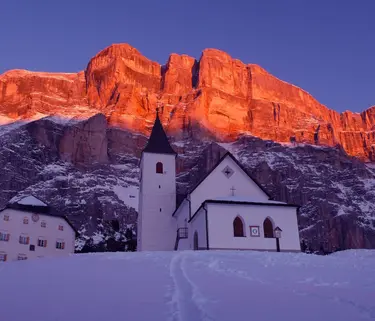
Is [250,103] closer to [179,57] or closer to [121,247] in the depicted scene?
[179,57]

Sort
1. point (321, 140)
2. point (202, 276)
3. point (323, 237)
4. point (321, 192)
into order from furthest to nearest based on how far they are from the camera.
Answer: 1. point (321, 140)
2. point (321, 192)
3. point (323, 237)
4. point (202, 276)

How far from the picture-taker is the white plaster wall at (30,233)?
58516 mm

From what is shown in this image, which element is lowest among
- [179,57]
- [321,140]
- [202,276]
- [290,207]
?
[202,276]

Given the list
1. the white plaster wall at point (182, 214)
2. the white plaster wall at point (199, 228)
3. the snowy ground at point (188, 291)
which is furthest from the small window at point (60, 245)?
the snowy ground at point (188, 291)

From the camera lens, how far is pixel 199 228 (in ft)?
105

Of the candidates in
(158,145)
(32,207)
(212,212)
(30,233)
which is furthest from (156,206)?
(32,207)

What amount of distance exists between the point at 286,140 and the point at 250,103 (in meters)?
23.1

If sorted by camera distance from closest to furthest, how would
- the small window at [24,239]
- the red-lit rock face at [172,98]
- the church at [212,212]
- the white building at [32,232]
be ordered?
the church at [212,212], the white building at [32,232], the small window at [24,239], the red-lit rock face at [172,98]

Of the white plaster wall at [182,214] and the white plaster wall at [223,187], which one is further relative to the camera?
the white plaster wall at [182,214]

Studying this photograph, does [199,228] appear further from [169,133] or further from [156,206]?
[169,133]

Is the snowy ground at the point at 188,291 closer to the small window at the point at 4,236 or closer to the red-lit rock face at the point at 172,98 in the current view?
the small window at the point at 4,236

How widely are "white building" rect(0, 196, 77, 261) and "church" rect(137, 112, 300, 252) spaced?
23.9 m

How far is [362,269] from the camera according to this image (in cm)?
1488

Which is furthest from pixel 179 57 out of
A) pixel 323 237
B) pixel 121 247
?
pixel 121 247
